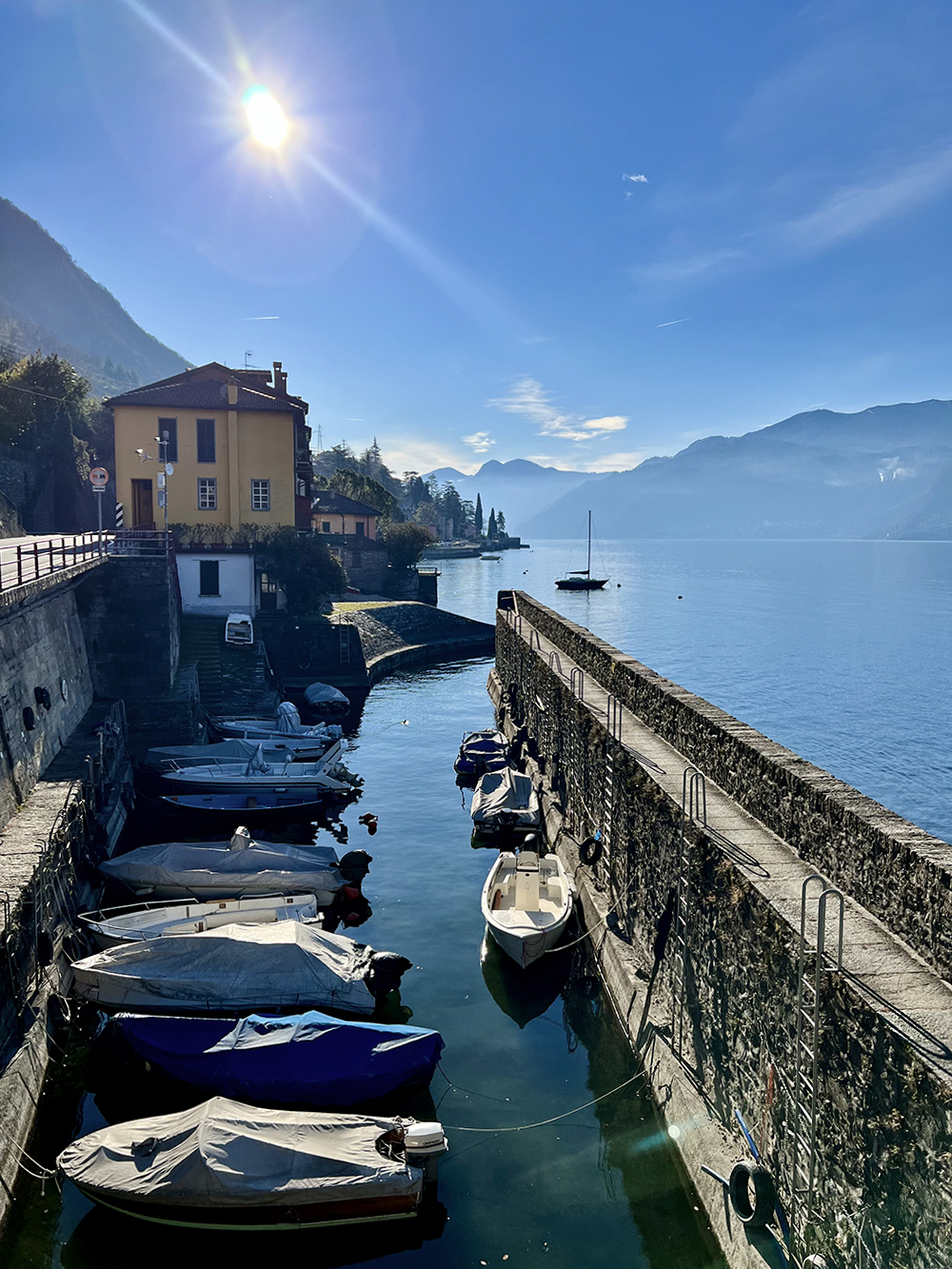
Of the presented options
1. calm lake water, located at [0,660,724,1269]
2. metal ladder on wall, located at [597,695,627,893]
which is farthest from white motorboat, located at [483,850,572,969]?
metal ladder on wall, located at [597,695,627,893]

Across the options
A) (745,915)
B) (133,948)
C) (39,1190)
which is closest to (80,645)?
(133,948)

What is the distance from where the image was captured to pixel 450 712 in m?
50.9

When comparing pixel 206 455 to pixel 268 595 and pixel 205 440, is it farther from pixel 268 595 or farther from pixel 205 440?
pixel 268 595

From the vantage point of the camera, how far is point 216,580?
52.5 m

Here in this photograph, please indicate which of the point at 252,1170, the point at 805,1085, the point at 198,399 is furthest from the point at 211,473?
the point at 805,1085

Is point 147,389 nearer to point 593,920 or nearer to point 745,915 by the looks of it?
point 593,920

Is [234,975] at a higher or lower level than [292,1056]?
lower

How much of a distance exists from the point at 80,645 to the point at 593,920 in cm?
2547

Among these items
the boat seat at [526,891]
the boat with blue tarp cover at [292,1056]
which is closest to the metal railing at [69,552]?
the boat with blue tarp cover at [292,1056]

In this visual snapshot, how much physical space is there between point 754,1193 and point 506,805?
18824 millimetres

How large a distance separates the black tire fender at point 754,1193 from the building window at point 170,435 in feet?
172

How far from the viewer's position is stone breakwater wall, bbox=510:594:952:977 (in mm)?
10336

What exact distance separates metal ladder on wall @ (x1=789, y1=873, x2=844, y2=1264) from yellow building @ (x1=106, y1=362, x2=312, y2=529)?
50.0 m

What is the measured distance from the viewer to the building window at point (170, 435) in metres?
53.9
